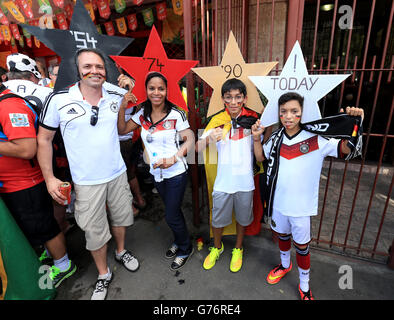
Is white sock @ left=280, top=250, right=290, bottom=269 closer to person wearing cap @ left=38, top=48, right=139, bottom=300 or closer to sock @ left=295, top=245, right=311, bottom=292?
sock @ left=295, top=245, right=311, bottom=292

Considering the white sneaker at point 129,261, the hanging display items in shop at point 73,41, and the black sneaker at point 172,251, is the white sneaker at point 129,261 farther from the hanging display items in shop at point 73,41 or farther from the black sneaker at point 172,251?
the hanging display items in shop at point 73,41

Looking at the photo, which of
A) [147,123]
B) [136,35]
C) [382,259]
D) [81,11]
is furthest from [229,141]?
[136,35]

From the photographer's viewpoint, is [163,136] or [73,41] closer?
[73,41]

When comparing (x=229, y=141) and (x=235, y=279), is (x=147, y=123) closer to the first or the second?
(x=229, y=141)

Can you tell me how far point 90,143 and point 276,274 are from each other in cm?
209

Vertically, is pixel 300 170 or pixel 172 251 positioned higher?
pixel 300 170

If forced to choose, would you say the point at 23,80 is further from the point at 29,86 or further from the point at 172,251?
the point at 172,251

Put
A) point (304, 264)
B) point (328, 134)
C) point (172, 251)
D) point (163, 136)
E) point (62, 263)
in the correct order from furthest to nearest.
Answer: point (172, 251)
point (62, 263)
point (163, 136)
point (304, 264)
point (328, 134)

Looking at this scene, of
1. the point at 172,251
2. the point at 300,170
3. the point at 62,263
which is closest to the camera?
the point at 300,170

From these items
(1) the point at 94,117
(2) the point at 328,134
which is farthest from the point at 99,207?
(2) the point at 328,134

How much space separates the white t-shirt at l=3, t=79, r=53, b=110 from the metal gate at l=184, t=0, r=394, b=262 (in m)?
1.45

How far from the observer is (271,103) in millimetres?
1863

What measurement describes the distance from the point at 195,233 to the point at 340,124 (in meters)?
2.13

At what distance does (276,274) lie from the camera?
2.23m
